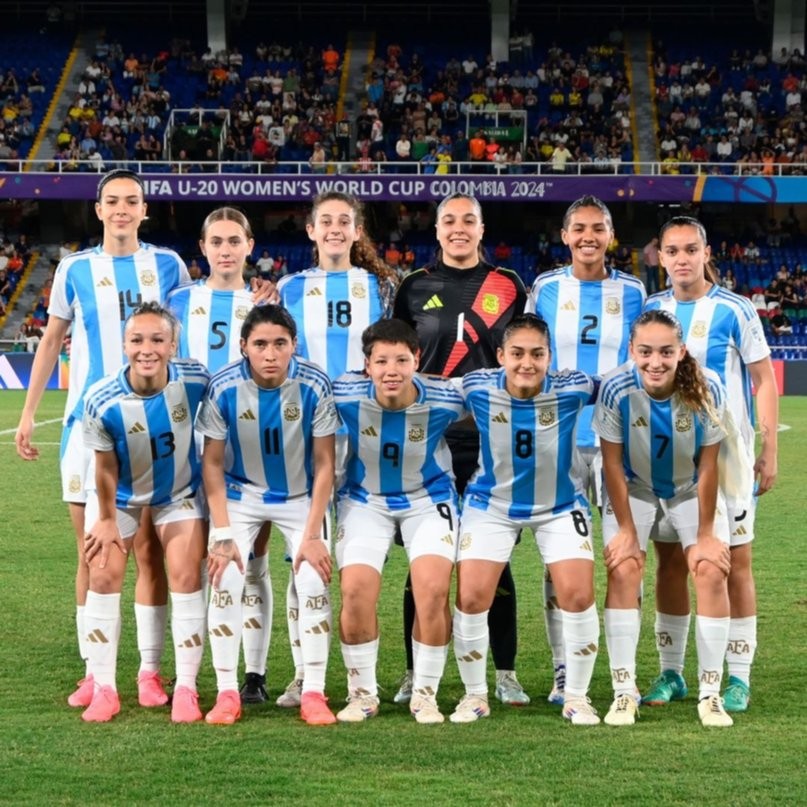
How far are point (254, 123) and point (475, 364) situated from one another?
26128 mm

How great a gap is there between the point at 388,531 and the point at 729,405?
4.57 feet

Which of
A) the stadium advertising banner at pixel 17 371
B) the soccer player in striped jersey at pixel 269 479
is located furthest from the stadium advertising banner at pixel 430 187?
the soccer player in striped jersey at pixel 269 479

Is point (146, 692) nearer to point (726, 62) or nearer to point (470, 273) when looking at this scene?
point (470, 273)

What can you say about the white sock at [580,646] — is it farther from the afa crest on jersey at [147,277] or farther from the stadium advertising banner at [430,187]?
the stadium advertising banner at [430,187]

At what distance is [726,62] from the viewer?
32.6 metres

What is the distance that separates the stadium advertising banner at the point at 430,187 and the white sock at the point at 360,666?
2288cm

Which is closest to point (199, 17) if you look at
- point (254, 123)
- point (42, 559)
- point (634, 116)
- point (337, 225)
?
point (254, 123)

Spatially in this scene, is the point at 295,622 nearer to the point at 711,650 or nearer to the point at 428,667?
the point at 428,667

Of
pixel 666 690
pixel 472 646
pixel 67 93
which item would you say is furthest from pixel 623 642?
pixel 67 93

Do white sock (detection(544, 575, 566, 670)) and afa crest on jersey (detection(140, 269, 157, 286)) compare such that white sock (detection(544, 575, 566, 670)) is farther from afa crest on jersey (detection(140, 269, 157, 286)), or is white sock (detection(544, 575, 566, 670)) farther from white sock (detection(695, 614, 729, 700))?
afa crest on jersey (detection(140, 269, 157, 286))

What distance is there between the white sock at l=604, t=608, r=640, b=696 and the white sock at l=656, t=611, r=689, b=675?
44 cm

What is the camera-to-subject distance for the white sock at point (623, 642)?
4.98 m

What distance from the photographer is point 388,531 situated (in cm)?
518

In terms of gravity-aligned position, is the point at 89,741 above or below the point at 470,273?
below
